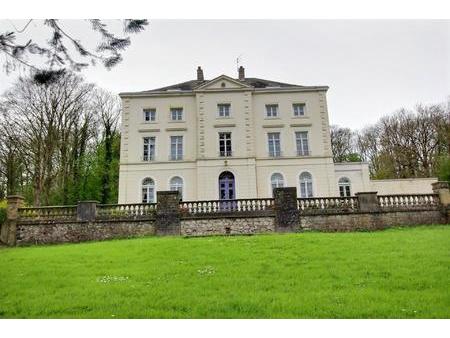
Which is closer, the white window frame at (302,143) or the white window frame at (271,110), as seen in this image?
the white window frame at (302,143)

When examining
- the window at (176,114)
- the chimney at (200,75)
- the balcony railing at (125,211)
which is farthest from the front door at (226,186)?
the balcony railing at (125,211)

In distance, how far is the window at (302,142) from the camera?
21.3 m

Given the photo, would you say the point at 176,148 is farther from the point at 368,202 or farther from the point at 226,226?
the point at 368,202

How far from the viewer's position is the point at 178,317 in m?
4.38

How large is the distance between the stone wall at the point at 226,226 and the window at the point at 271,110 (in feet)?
35.1

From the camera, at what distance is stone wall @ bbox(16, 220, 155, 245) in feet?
40.3

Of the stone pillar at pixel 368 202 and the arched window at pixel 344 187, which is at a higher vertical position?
the arched window at pixel 344 187

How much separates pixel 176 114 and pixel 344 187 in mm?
10206

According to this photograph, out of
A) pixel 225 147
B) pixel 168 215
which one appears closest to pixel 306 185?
pixel 225 147

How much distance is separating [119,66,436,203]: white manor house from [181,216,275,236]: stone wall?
794 cm

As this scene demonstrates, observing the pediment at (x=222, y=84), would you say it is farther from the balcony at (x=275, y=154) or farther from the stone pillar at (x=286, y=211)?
the stone pillar at (x=286, y=211)

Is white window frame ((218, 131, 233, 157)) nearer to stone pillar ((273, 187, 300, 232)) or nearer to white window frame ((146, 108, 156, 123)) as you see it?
white window frame ((146, 108, 156, 123))

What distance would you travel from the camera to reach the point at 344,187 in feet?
70.5

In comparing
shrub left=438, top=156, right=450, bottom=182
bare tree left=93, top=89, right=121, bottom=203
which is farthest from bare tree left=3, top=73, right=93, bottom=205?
shrub left=438, top=156, right=450, bottom=182
